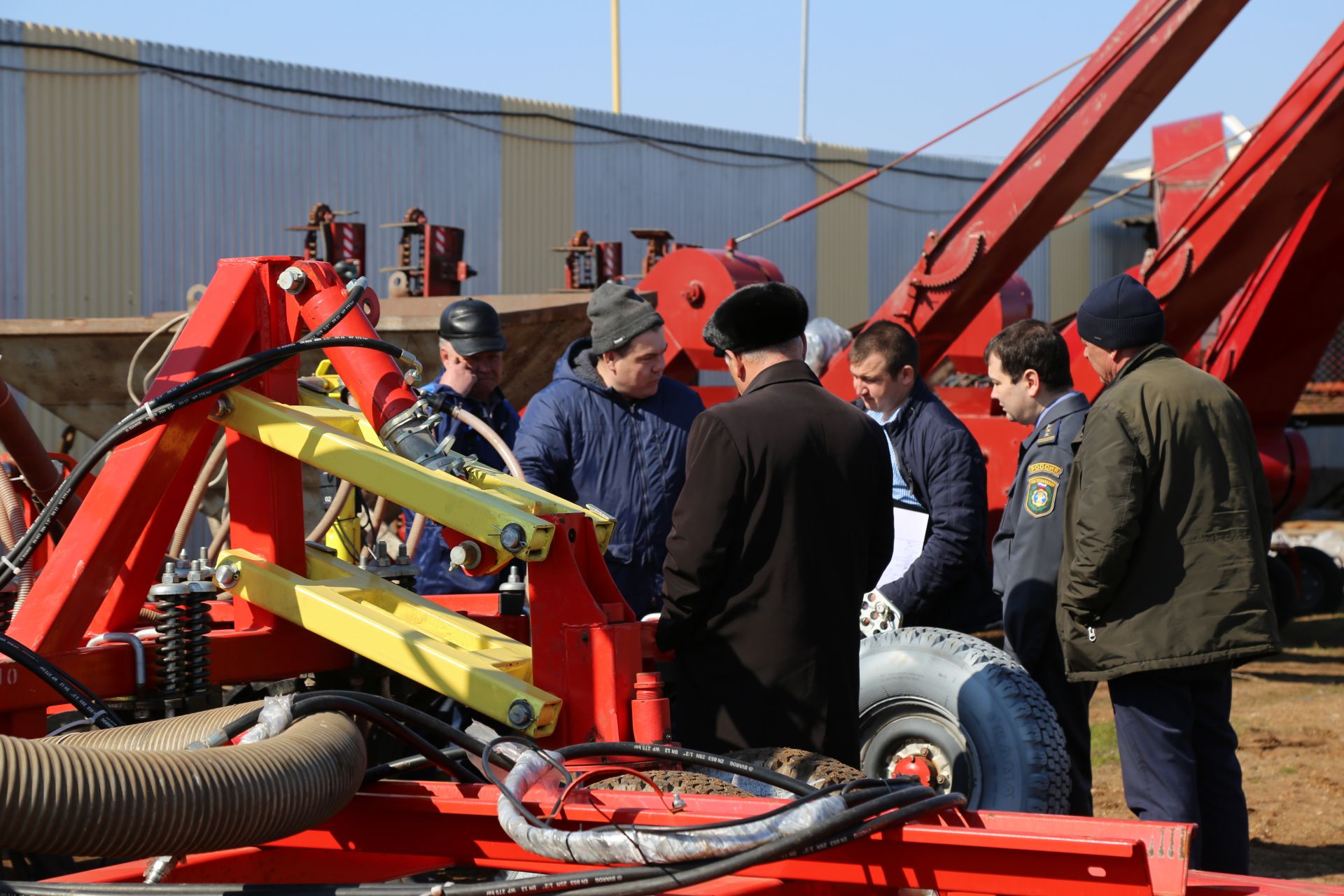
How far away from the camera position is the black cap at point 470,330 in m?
4.59

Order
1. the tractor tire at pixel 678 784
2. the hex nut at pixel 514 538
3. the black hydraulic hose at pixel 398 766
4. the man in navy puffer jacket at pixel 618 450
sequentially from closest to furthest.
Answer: the tractor tire at pixel 678 784, the black hydraulic hose at pixel 398 766, the hex nut at pixel 514 538, the man in navy puffer jacket at pixel 618 450

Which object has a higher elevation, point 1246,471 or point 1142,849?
point 1246,471

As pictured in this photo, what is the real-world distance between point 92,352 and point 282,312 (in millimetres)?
4047

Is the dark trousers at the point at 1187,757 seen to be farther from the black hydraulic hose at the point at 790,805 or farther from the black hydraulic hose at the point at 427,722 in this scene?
the black hydraulic hose at the point at 427,722

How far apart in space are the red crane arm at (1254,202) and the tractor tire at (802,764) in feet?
16.4

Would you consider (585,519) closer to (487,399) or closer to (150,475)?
(150,475)

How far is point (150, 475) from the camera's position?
3123mm

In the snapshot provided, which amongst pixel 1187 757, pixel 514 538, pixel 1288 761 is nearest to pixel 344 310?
pixel 514 538

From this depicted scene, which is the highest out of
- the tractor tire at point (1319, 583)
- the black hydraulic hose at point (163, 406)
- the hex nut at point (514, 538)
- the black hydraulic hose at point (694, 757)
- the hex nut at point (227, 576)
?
the black hydraulic hose at point (163, 406)

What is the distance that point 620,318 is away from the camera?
398 cm

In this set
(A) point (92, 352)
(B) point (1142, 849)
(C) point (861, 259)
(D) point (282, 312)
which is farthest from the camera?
(C) point (861, 259)

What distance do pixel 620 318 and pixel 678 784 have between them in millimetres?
1839

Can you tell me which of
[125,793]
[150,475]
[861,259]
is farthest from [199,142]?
[125,793]

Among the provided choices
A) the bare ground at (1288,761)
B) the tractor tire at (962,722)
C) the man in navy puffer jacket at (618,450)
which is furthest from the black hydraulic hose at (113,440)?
the bare ground at (1288,761)
